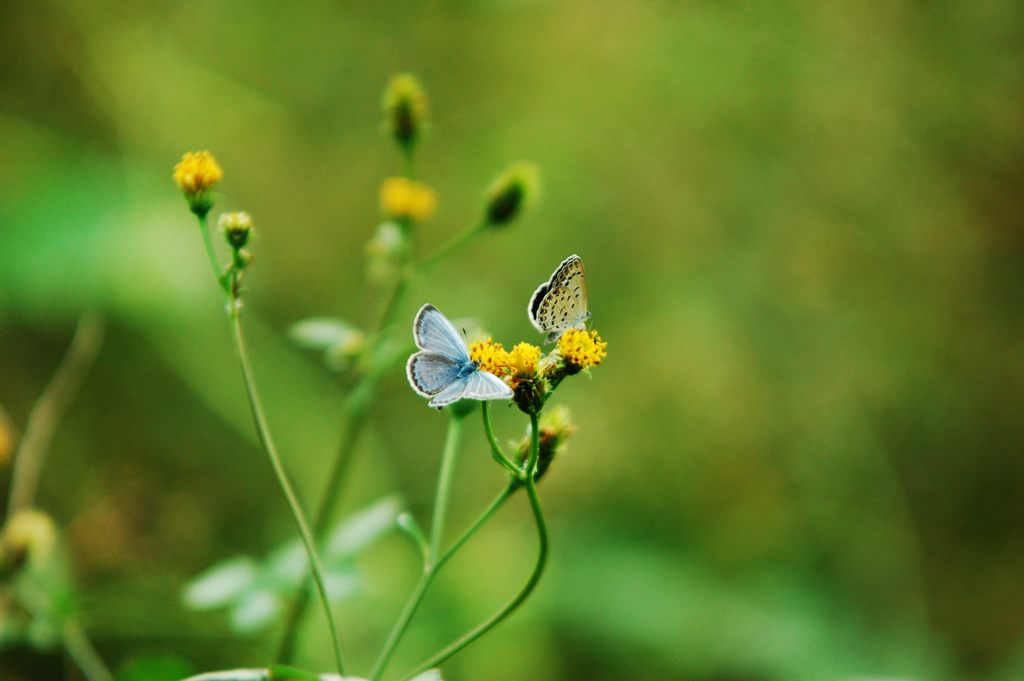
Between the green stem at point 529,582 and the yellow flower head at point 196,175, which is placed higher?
the yellow flower head at point 196,175

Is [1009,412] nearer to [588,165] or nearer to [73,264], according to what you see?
[588,165]

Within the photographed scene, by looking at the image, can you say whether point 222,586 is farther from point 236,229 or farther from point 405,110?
point 405,110

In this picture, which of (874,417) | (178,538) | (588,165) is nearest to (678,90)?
(588,165)

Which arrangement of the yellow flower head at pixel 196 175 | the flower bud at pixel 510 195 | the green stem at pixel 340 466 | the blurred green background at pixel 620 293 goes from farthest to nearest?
1. the blurred green background at pixel 620 293
2. the flower bud at pixel 510 195
3. the green stem at pixel 340 466
4. the yellow flower head at pixel 196 175

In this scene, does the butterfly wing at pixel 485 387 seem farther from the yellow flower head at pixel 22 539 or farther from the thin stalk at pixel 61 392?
the thin stalk at pixel 61 392

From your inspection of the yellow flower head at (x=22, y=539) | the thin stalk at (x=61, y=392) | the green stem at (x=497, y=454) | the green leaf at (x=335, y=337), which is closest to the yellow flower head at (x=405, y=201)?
the green leaf at (x=335, y=337)

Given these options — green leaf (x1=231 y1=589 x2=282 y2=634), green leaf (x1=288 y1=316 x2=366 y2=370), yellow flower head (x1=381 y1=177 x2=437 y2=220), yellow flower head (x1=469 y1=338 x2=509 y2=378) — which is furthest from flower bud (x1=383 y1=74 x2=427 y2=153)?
green leaf (x1=231 y1=589 x2=282 y2=634)
